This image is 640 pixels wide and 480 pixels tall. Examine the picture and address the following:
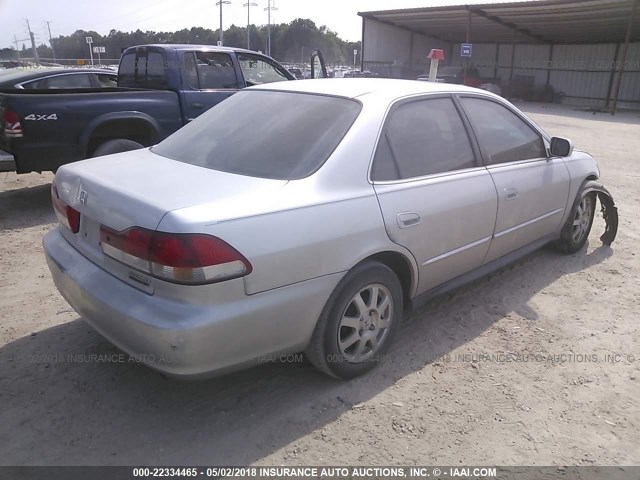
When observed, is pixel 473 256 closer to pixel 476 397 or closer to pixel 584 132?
pixel 476 397

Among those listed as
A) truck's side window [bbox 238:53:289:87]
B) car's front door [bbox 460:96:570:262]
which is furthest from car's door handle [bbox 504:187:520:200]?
truck's side window [bbox 238:53:289:87]

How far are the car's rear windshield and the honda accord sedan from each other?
0.01 meters

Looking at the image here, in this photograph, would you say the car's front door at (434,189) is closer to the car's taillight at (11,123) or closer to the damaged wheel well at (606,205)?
the damaged wheel well at (606,205)

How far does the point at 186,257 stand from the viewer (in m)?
2.17

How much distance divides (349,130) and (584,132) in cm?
1541

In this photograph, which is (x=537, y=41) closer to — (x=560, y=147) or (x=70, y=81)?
(x=70, y=81)

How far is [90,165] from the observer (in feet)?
9.83

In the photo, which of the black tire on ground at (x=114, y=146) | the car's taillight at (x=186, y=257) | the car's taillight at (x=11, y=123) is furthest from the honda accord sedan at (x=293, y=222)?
the black tire on ground at (x=114, y=146)

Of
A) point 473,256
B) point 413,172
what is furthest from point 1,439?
point 473,256

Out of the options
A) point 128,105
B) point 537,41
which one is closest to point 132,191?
point 128,105

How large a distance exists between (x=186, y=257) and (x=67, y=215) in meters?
1.12

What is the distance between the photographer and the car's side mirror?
4188mm

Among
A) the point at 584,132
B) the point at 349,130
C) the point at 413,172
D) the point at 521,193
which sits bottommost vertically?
the point at 584,132

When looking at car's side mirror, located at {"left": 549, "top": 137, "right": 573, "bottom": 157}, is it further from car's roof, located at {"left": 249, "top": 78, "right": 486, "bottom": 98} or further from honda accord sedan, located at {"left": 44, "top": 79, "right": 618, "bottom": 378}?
car's roof, located at {"left": 249, "top": 78, "right": 486, "bottom": 98}
